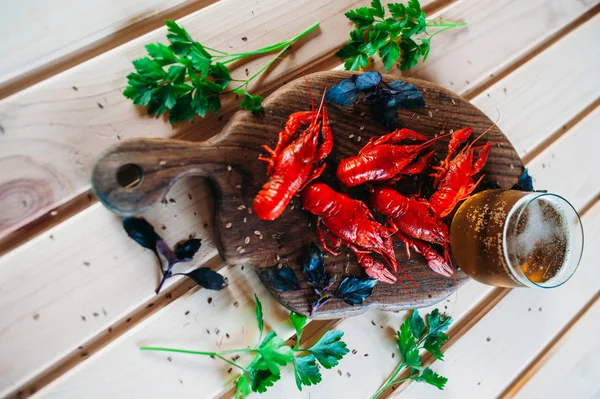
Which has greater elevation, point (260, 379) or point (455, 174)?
point (455, 174)

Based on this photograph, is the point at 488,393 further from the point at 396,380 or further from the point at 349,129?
the point at 349,129

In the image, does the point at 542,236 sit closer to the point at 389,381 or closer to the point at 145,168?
the point at 389,381

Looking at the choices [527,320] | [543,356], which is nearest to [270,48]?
[527,320]

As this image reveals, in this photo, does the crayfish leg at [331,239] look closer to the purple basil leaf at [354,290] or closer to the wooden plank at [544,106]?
the purple basil leaf at [354,290]

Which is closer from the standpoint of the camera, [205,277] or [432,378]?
[205,277]

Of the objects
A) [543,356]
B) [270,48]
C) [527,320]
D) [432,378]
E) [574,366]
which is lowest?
[574,366]

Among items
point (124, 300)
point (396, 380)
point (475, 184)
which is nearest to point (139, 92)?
point (124, 300)

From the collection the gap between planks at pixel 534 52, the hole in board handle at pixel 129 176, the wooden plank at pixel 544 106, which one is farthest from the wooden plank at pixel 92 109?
the wooden plank at pixel 544 106
